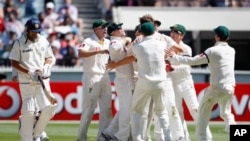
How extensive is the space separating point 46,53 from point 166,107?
7.32 feet

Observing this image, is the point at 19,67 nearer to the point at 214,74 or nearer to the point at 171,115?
the point at 171,115

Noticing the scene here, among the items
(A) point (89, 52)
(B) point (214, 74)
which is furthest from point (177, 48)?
(A) point (89, 52)

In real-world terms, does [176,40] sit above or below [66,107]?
above

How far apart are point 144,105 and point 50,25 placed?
11.8m

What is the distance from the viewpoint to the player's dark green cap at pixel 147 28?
14.9 m

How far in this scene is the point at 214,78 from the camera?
15453 mm

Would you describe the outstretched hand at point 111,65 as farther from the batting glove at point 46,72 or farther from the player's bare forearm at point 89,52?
the batting glove at point 46,72

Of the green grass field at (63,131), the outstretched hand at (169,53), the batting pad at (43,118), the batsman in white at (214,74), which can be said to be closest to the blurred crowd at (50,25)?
the green grass field at (63,131)

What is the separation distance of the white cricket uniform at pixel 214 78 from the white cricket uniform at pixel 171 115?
Result: 0.66 m

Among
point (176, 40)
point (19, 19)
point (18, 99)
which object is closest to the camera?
point (176, 40)

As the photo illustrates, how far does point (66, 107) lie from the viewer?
22.8 meters

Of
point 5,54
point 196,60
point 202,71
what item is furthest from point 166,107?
point 5,54

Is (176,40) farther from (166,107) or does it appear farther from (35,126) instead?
(35,126)

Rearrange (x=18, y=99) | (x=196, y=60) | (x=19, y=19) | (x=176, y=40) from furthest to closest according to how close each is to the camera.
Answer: (x=19, y=19) → (x=18, y=99) → (x=176, y=40) → (x=196, y=60)
